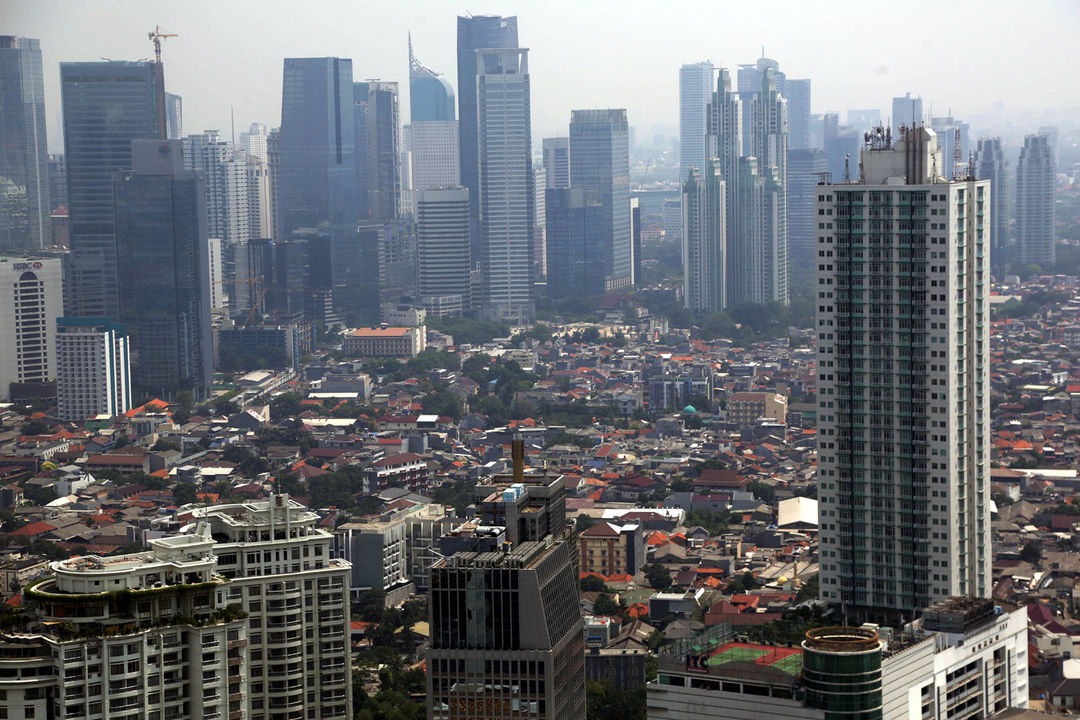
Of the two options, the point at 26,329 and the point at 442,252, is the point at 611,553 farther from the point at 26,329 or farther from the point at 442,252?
the point at 442,252

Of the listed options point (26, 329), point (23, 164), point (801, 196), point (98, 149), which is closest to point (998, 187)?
point (801, 196)

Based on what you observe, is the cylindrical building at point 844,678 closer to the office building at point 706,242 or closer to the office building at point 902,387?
the office building at point 902,387

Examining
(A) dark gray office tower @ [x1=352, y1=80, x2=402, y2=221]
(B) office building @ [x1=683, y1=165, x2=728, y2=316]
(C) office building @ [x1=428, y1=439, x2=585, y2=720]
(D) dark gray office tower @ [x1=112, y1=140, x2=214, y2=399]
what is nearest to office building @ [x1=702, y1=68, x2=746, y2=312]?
(B) office building @ [x1=683, y1=165, x2=728, y2=316]

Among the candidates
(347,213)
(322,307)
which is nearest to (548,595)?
(322,307)

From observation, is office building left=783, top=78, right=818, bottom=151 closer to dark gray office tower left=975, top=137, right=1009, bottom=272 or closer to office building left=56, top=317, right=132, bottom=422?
dark gray office tower left=975, top=137, right=1009, bottom=272

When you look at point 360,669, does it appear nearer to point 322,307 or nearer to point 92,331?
point 92,331
